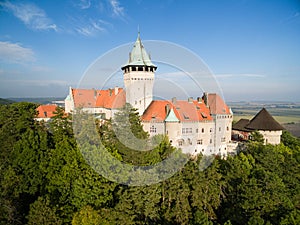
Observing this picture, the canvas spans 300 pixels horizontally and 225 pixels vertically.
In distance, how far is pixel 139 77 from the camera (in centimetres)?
2903

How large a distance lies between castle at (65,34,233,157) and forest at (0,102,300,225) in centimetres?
530

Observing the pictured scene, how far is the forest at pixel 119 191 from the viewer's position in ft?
51.7

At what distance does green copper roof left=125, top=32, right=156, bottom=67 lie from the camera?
28.4 meters

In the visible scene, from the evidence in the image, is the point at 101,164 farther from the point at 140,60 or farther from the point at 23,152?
the point at 140,60

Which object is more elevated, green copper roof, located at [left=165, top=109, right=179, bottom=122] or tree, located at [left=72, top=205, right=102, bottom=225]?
green copper roof, located at [left=165, top=109, right=179, bottom=122]

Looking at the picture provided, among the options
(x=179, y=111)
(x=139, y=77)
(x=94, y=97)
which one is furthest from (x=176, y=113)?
(x=94, y=97)

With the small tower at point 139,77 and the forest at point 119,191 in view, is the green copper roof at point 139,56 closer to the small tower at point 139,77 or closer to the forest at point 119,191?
the small tower at point 139,77

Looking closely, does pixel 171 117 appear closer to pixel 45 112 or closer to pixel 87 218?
pixel 87 218

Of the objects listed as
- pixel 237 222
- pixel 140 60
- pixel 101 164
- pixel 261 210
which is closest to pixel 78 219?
pixel 101 164

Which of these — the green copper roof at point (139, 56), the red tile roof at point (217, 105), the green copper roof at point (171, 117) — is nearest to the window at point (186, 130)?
the green copper roof at point (171, 117)

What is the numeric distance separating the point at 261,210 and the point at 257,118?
812 inches

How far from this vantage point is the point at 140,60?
28.5 m

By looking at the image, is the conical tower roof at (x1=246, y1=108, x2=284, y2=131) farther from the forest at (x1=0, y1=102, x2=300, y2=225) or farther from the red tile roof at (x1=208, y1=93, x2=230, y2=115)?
the forest at (x1=0, y1=102, x2=300, y2=225)

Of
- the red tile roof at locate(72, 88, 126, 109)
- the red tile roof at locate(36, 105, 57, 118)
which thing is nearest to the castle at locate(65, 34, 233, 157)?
the red tile roof at locate(72, 88, 126, 109)
